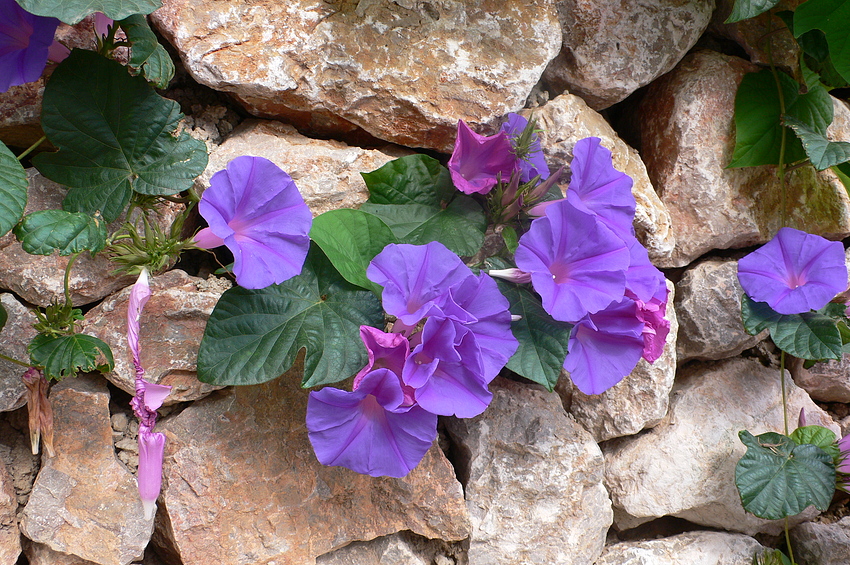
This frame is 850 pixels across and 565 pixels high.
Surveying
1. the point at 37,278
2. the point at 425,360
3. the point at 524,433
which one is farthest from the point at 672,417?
the point at 37,278

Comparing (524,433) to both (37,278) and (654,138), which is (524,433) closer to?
(654,138)

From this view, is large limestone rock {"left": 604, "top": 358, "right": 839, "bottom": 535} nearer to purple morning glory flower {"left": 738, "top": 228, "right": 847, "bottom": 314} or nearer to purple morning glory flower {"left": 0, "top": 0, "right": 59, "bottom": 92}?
purple morning glory flower {"left": 738, "top": 228, "right": 847, "bottom": 314}

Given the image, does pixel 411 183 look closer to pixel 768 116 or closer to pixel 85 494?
pixel 85 494

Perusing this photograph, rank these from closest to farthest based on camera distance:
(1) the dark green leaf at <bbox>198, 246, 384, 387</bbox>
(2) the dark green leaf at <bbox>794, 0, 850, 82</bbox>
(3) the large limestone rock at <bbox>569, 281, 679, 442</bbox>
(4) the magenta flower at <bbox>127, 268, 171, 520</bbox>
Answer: (4) the magenta flower at <bbox>127, 268, 171, 520</bbox> → (1) the dark green leaf at <bbox>198, 246, 384, 387</bbox> → (2) the dark green leaf at <bbox>794, 0, 850, 82</bbox> → (3) the large limestone rock at <bbox>569, 281, 679, 442</bbox>

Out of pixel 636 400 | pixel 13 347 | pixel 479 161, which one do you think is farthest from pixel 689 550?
pixel 13 347

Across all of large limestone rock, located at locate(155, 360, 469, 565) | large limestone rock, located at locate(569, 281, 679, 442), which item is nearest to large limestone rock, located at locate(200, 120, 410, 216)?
large limestone rock, located at locate(155, 360, 469, 565)
